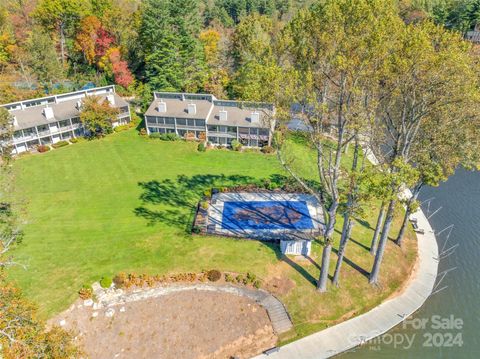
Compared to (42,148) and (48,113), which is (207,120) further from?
(42,148)

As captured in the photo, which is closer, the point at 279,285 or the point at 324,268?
the point at 324,268

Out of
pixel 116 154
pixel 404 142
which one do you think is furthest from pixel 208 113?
pixel 404 142

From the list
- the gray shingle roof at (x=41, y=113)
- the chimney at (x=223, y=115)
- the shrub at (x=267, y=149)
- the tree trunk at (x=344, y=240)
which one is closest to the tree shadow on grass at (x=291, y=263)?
the tree trunk at (x=344, y=240)

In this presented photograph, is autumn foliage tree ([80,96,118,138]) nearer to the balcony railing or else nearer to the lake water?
the balcony railing

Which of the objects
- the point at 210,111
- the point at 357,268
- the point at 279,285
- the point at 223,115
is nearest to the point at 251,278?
the point at 279,285

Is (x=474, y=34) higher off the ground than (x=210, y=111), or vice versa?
(x=474, y=34)
